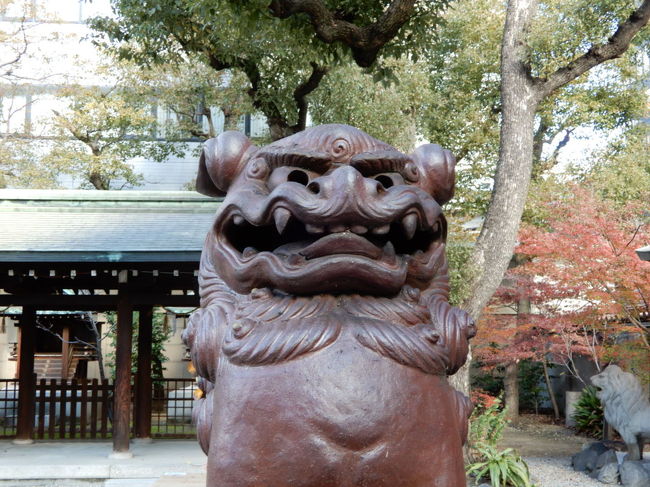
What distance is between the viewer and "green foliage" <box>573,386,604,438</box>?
12727 mm

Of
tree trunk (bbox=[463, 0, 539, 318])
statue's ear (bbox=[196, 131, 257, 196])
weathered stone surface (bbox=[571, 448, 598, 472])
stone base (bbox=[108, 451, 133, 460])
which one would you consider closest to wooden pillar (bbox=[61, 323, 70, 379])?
stone base (bbox=[108, 451, 133, 460])

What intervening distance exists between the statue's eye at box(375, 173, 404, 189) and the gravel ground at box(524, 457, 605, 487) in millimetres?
7235

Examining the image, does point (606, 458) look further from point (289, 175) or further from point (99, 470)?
point (289, 175)

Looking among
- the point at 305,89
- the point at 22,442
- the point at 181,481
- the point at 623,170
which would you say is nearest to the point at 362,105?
the point at 305,89

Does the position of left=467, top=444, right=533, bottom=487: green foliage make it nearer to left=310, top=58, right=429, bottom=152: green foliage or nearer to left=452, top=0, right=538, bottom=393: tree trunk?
left=452, top=0, right=538, bottom=393: tree trunk

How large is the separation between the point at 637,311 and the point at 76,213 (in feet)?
25.9

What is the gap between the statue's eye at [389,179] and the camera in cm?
214

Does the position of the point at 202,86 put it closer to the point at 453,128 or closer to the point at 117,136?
the point at 117,136

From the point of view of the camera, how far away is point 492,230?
719cm

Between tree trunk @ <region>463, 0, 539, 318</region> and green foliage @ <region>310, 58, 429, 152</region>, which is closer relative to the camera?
tree trunk @ <region>463, 0, 539, 318</region>

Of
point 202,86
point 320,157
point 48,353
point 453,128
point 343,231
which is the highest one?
point 202,86

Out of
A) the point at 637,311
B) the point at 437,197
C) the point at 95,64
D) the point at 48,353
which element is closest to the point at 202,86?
the point at 95,64

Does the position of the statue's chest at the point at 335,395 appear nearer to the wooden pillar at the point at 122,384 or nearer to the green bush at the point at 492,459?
the green bush at the point at 492,459

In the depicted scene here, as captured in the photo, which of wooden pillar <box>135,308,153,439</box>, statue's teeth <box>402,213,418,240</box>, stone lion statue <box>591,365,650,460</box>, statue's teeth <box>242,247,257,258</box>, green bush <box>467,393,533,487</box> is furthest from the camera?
wooden pillar <box>135,308,153,439</box>
